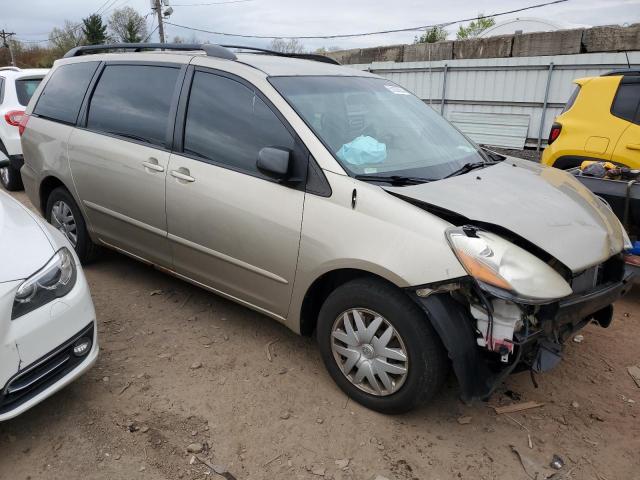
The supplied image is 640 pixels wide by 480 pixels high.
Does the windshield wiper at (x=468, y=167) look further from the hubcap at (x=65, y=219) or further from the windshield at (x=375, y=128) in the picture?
the hubcap at (x=65, y=219)

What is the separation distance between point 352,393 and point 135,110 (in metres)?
2.50

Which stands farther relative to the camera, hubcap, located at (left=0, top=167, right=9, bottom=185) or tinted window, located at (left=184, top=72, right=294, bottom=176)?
hubcap, located at (left=0, top=167, right=9, bottom=185)

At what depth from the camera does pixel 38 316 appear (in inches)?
90.4

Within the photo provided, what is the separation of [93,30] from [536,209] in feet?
193

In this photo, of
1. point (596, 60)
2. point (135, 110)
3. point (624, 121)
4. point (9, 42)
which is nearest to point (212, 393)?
point (135, 110)

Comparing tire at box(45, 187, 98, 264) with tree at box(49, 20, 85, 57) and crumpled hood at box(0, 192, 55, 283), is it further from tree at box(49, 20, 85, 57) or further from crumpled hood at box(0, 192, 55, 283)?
tree at box(49, 20, 85, 57)

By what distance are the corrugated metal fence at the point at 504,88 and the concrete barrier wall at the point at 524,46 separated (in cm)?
34

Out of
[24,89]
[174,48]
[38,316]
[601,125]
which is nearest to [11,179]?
[24,89]

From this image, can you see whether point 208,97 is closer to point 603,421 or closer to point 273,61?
point 273,61

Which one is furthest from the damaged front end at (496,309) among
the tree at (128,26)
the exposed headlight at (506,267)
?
the tree at (128,26)

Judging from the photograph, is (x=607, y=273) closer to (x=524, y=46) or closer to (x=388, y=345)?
(x=388, y=345)

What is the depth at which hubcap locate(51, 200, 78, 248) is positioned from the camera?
436 centimetres

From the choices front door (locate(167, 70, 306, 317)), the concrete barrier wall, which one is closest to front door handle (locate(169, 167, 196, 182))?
front door (locate(167, 70, 306, 317))

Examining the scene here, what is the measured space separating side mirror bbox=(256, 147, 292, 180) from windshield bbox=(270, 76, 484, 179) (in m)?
0.26
